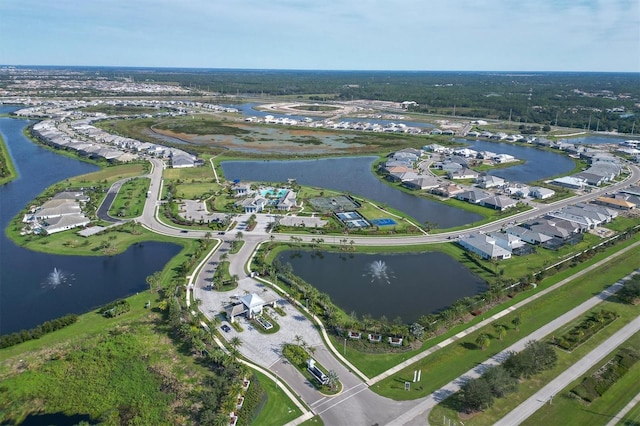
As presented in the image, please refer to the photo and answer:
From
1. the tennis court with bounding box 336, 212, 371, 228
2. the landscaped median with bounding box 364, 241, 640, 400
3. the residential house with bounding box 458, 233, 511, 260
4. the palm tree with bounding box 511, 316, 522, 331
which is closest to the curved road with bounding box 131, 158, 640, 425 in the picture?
the landscaped median with bounding box 364, 241, 640, 400

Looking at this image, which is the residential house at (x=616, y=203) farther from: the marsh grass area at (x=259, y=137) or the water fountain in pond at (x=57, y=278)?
the water fountain in pond at (x=57, y=278)

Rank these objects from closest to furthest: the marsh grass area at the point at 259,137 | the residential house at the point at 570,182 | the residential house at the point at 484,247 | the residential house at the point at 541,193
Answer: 1. the residential house at the point at 484,247
2. the residential house at the point at 541,193
3. the residential house at the point at 570,182
4. the marsh grass area at the point at 259,137

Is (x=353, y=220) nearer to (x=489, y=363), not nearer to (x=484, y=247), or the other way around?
(x=484, y=247)

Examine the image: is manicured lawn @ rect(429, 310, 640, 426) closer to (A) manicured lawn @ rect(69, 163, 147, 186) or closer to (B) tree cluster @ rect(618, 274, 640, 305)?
(B) tree cluster @ rect(618, 274, 640, 305)

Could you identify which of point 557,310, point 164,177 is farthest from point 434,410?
point 164,177

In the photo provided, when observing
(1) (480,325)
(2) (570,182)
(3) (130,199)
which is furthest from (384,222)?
(2) (570,182)

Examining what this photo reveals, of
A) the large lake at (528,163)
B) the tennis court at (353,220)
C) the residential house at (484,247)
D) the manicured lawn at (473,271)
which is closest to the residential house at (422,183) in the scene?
the large lake at (528,163)
